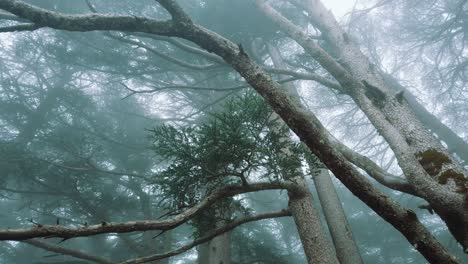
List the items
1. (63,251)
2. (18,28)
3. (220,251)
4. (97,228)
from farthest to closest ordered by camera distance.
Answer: (220,251) → (63,251) → (18,28) → (97,228)

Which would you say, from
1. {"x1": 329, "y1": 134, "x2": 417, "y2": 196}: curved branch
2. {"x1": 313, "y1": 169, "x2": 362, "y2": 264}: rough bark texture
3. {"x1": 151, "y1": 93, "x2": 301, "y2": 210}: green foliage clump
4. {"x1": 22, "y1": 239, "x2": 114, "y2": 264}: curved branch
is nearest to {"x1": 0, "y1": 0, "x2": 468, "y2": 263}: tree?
{"x1": 329, "y1": 134, "x2": 417, "y2": 196}: curved branch

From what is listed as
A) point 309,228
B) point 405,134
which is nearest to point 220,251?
point 309,228

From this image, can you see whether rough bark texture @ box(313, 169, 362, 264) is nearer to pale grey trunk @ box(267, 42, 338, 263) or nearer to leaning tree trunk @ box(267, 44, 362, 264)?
leaning tree trunk @ box(267, 44, 362, 264)

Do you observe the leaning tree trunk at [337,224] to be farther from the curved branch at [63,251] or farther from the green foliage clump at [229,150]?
the curved branch at [63,251]

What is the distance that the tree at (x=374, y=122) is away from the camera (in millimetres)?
2309

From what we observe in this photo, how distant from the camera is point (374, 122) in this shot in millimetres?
4270

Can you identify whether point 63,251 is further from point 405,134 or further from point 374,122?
point 405,134

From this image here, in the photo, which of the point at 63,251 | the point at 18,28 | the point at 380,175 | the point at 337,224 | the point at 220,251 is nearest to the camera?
the point at 18,28

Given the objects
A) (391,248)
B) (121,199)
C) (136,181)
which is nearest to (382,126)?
(121,199)

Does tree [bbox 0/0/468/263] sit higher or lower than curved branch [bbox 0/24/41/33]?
lower

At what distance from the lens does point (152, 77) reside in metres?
11.8

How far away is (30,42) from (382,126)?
45.7ft

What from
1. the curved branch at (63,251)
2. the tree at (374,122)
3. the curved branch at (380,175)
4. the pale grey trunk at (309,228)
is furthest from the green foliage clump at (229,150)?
the curved branch at (63,251)

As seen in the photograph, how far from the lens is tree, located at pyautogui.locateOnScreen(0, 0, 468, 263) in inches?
90.9
